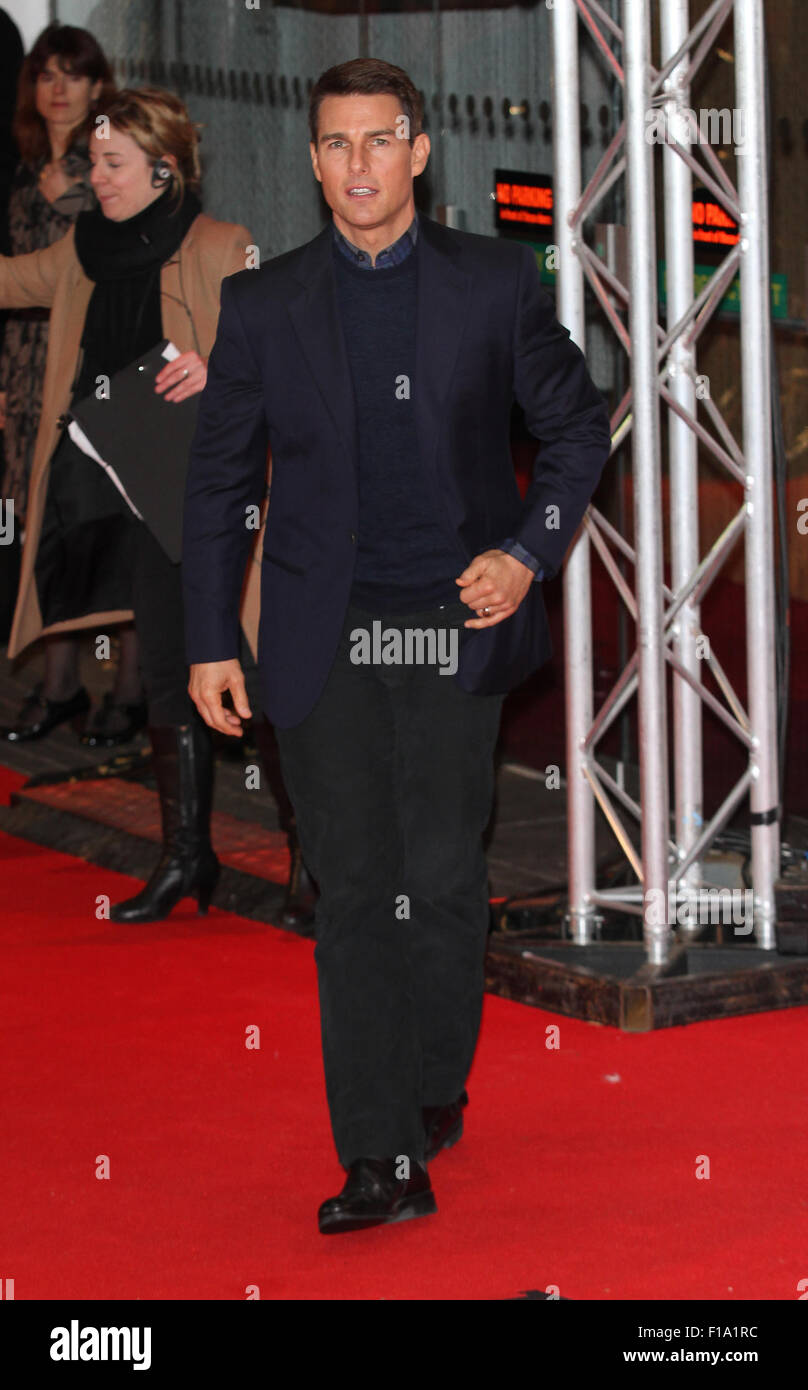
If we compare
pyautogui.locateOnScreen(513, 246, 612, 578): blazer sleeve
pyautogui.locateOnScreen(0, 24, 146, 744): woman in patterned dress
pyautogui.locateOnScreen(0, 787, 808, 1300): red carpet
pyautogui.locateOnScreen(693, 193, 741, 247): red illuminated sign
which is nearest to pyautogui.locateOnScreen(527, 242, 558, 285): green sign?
pyautogui.locateOnScreen(693, 193, 741, 247): red illuminated sign

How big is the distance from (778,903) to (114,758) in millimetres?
2991

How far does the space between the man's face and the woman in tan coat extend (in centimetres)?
172

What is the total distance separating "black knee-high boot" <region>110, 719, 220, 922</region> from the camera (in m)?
5.20

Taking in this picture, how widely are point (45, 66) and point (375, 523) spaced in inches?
158

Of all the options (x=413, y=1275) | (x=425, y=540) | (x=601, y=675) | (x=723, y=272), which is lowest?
(x=413, y=1275)

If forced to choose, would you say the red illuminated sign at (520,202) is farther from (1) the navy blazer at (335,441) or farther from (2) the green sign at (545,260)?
(1) the navy blazer at (335,441)

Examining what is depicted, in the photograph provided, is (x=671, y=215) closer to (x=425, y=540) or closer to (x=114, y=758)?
(x=425, y=540)

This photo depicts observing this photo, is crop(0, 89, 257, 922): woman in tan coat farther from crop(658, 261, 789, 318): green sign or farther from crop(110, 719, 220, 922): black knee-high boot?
crop(658, 261, 789, 318): green sign

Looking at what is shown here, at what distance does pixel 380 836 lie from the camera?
10.3ft

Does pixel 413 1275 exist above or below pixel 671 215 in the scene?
below

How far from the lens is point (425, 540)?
3.10 m

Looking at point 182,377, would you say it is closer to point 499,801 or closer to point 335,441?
point 335,441

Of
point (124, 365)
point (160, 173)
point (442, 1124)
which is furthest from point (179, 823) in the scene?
point (442, 1124)
